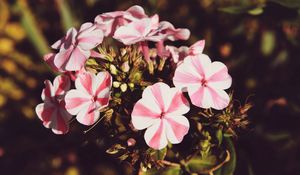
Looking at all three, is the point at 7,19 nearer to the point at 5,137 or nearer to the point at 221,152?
the point at 5,137

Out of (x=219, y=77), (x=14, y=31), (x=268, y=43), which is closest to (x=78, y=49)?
(x=219, y=77)

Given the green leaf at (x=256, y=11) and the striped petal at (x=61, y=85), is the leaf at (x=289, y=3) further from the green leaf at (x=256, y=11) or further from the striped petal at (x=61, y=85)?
the striped petal at (x=61, y=85)

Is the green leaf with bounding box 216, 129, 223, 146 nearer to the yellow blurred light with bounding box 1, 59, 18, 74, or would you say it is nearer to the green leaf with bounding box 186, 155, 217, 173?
the green leaf with bounding box 186, 155, 217, 173

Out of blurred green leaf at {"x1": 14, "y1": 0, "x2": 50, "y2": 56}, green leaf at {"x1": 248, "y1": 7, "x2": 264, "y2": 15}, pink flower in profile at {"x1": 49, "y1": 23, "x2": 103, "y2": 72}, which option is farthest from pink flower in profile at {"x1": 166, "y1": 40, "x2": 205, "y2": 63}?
blurred green leaf at {"x1": 14, "y1": 0, "x2": 50, "y2": 56}

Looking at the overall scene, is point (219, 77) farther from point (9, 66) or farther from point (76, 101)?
point (9, 66)

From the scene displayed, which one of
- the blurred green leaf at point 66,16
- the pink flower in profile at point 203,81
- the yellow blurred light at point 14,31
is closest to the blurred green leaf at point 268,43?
the blurred green leaf at point 66,16
